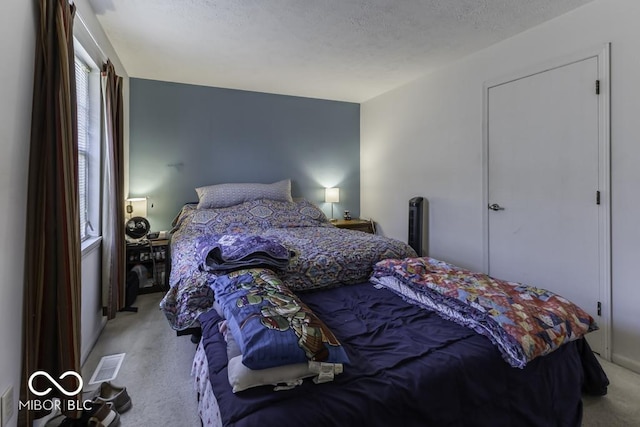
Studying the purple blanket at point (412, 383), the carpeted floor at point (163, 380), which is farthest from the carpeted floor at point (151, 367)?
the purple blanket at point (412, 383)

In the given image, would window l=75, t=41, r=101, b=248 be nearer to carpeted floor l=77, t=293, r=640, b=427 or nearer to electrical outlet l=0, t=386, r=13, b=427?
carpeted floor l=77, t=293, r=640, b=427

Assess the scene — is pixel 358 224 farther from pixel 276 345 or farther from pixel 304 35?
pixel 276 345

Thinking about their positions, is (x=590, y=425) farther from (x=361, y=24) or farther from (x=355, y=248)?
(x=361, y=24)

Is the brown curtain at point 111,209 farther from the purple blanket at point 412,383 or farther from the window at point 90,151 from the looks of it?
the purple blanket at point 412,383

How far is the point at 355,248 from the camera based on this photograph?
2.25 meters

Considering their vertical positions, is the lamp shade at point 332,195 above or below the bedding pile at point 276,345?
above

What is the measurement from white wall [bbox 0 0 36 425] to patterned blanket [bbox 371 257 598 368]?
5.74 feet

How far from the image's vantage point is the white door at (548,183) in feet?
7.14

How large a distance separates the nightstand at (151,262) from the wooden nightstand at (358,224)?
2.06m

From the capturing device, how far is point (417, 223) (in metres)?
3.56

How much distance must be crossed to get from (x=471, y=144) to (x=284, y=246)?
6.85 feet

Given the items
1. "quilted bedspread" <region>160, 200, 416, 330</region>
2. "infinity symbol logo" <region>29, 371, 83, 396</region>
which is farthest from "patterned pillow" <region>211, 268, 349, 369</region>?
"infinity symbol logo" <region>29, 371, 83, 396</region>

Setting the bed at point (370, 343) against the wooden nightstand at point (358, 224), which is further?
the wooden nightstand at point (358, 224)

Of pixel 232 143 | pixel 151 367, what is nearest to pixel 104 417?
pixel 151 367
